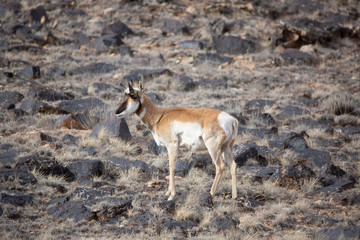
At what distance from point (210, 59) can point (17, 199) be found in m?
16.2

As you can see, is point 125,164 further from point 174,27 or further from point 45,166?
point 174,27

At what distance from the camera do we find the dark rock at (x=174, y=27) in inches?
1054

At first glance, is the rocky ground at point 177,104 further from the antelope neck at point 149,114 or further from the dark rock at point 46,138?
the antelope neck at point 149,114

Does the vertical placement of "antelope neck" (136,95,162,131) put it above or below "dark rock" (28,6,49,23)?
above

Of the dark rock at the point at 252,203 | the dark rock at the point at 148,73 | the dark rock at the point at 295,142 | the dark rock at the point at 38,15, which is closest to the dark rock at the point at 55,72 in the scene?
the dark rock at the point at 148,73

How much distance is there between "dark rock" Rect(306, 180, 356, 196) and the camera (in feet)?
29.9

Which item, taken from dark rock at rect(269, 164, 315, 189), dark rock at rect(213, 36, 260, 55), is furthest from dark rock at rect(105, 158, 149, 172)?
dark rock at rect(213, 36, 260, 55)

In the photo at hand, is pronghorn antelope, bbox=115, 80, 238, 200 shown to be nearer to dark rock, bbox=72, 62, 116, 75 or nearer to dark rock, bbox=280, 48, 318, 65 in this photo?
dark rock, bbox=72, 62, 116, 75

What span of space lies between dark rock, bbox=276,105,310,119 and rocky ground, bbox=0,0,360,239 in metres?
0.05

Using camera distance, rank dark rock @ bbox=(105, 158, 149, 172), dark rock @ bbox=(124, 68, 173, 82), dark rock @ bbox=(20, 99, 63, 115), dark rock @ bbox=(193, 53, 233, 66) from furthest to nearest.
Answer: dark rock @ bbox=(193, 53, 233, 66), dark rock @ bbox=(124, 68, 173, 82), dark rock @ bbox=(20, 99, 63, 115), dark rock @ bbox=(105, 158, 149, 172)

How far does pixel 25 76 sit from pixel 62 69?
75.0 inches

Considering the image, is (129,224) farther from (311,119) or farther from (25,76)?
(25,76)

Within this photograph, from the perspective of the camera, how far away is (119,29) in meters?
26.3

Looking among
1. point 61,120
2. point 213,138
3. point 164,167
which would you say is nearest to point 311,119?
point 164,167
